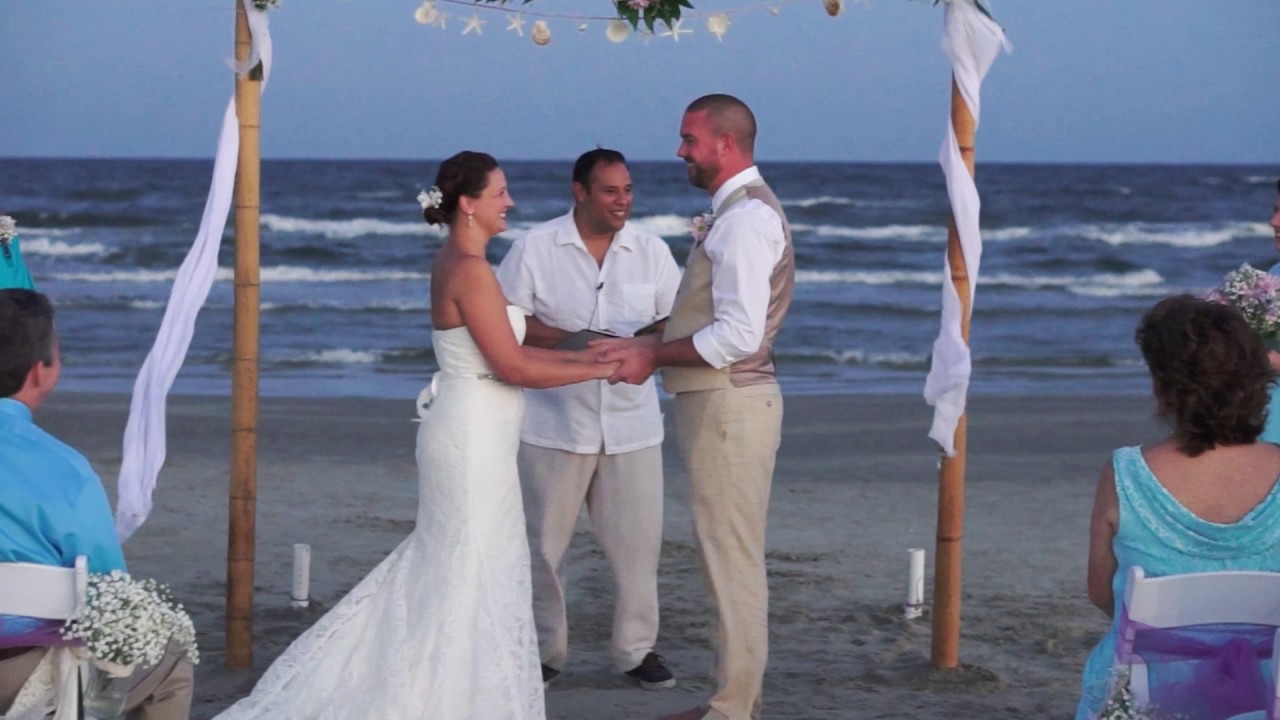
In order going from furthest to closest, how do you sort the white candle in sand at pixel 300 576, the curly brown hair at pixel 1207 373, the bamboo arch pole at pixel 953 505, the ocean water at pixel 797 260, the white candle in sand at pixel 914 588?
the ocean water at pixel 797 260
the white candle in sand at pixel 914 588
the white candle in sand at pixel 300 576
the bamboo arch pole at pixel 953 505
the curly brown hair at pixel 1207 373

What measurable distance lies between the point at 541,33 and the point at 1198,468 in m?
2.75

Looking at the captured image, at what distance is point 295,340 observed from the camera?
16.1 meters

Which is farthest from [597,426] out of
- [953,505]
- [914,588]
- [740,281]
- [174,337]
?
[914,588]

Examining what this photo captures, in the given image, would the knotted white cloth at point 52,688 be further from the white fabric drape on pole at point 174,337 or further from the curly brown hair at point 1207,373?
the curly brown hair at point 1207,373

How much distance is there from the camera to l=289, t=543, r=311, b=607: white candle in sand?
606 centimetres

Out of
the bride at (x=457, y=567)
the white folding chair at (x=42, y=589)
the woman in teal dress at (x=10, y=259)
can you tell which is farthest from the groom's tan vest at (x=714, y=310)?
the woman in teal dress at (x=10, y=259)

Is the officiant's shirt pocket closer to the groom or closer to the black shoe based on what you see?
the groom

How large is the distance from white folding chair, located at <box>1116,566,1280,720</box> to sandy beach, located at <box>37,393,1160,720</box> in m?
1.99

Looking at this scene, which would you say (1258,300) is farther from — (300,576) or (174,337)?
(300,576)

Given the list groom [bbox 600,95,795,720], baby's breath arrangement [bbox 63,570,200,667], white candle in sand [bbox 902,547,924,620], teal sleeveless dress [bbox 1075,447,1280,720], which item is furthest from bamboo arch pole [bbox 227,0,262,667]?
teal sleeveless dress [bbox 1075,447,1280,720]

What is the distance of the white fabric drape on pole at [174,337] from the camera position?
4.98m

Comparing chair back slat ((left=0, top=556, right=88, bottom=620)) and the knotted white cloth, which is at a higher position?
chair back slat ((left=0, top=556, right=88, bottom=620))

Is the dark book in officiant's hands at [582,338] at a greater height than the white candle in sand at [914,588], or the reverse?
the dark book in officiant's hands at [582,338]

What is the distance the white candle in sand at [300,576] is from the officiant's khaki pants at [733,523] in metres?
1.96
